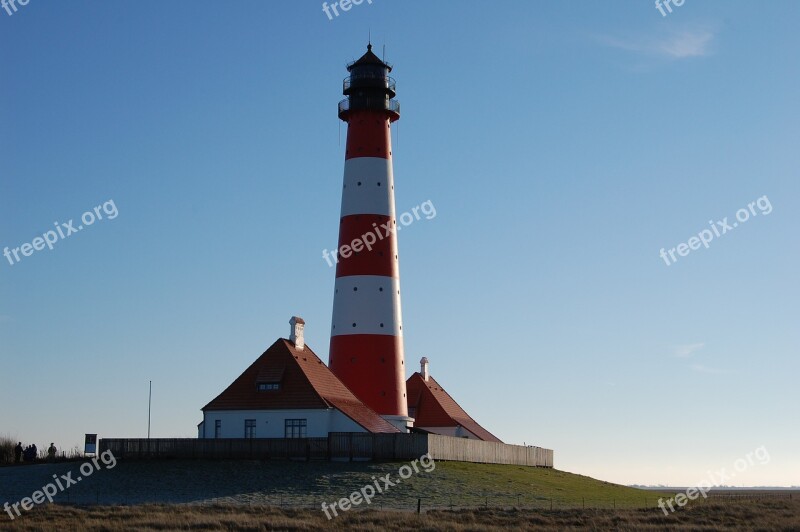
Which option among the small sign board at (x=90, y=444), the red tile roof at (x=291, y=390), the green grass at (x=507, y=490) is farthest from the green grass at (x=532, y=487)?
the small sign board at (x=90, y=444)

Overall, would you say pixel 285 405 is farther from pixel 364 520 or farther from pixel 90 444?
pixel 364 520

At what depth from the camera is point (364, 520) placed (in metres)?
34.2

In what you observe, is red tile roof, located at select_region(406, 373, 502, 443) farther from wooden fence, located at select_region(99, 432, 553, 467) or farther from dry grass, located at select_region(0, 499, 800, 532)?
dry grass, located at select_region(0, 499, 800, 532)

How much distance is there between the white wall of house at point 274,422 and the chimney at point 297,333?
488cm

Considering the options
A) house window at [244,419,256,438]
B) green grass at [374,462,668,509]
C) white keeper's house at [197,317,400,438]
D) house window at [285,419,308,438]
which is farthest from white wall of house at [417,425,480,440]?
house window at [244,419,256,438]

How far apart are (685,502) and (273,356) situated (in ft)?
Result: 69.2

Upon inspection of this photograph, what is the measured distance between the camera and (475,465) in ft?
173

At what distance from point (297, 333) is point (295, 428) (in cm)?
618

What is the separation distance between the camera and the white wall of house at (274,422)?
51.2 m

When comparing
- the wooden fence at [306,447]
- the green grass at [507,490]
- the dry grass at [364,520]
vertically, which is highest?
the wooden fence at [306,447]

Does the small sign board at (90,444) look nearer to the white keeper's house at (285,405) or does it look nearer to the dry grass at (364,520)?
the white keeper's house at (285,405)

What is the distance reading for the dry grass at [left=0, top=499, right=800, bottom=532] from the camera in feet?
107

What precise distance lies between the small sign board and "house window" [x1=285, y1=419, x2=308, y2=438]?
9.18 metres

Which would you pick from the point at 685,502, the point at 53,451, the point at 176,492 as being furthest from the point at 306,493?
the point at 53,451
